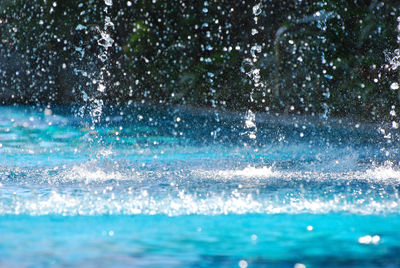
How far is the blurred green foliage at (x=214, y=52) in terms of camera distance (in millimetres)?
12312

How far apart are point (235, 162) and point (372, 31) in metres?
6.86

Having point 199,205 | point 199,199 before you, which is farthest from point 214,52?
point 199,205

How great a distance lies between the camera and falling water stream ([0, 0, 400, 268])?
2807 mm

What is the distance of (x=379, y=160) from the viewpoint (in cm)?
683

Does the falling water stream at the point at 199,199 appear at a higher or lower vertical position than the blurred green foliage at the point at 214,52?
lower

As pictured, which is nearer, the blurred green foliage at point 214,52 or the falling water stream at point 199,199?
the falling water stream at point 199,199

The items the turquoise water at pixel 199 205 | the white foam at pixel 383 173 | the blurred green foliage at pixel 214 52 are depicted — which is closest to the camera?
the turquoise water at pixel 199 205

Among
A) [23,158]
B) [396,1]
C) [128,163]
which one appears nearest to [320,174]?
[128,163]

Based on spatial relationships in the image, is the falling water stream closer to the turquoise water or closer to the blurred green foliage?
the turquoise water

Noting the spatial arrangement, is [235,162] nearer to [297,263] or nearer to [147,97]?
[297,263]

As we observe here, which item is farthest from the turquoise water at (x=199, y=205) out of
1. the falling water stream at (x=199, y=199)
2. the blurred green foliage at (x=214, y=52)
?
the blurred green foliage at (x=214, y=52)

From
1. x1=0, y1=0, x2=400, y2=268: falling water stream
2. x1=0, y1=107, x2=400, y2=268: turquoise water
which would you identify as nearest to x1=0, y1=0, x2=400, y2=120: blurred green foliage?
x1=0, y1=0, x2=400, y2=268: falling water stream

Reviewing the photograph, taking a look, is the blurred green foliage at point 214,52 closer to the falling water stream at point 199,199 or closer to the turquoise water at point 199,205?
the falling water stream at point 199,199

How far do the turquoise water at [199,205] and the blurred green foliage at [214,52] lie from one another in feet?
12.6
